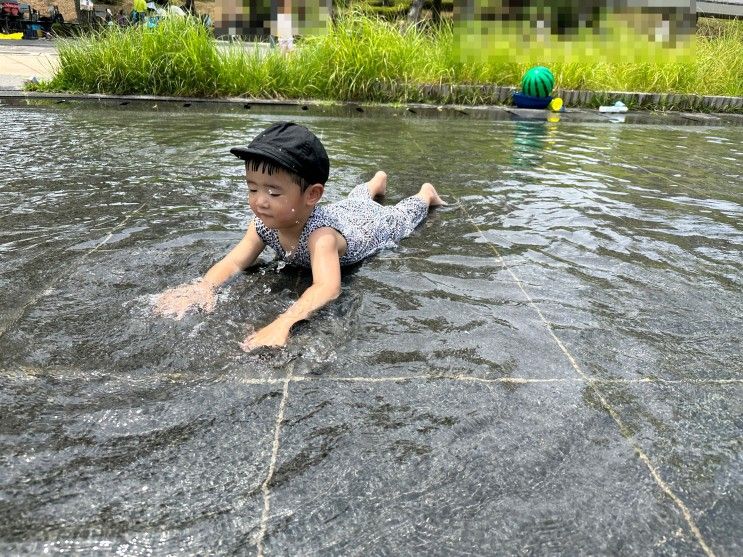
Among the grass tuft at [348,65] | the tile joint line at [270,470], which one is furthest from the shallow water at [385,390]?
the grass tuft at [348,65]

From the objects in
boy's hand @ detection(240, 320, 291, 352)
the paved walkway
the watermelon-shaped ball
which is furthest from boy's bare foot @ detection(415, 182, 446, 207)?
the paved walkway

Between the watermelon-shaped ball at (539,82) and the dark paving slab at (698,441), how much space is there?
27.8 ft

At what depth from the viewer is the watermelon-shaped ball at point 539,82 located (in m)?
9.60

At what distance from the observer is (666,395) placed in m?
1.95

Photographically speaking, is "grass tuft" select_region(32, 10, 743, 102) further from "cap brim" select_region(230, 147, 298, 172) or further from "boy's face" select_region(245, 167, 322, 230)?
"cap brim" select_region(230, 147, 298, 172)

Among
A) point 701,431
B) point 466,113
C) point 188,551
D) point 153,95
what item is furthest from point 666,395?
point 153,95

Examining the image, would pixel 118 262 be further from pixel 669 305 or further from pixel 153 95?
A: pixel 153 95

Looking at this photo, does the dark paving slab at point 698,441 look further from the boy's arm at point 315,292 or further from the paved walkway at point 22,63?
the paved walkway at point 22,63

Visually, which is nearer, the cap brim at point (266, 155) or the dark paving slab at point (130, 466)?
the dark paving slab at point (130, 466)

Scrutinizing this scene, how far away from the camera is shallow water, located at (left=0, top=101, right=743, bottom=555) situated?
140 cm

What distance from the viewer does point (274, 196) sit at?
2512 mm

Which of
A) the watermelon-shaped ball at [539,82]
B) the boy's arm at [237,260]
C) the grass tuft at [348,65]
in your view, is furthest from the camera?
the watermelon-shaped ball at [539,82]

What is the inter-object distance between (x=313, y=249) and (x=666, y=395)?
1.58 metres

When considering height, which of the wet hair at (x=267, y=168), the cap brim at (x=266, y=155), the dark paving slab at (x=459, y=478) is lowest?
the dark paving slab at (x=459, y=478)
